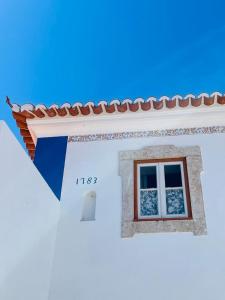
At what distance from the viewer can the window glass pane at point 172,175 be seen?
19.2ft

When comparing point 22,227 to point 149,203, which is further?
point 149,203

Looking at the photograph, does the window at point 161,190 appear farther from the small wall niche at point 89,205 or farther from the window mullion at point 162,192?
the small wall niche at point 89,205

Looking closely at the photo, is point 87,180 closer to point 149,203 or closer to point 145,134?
point 149,203

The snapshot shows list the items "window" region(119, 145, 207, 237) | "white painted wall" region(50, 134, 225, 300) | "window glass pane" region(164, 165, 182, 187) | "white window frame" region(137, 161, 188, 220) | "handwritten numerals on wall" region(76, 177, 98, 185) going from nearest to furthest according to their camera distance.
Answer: "white painted wall" region(50, 134, 225, 300) → "window" region(119, 145, 207, 237) → "white window frame" region(137, 161, 188, 220) → "window glass pane" region(164, 165, 182, 187) → "handwritten numerals on wall" region(76, 177, 98, 185)

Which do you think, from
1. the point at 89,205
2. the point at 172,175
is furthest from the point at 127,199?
the point at 172,175

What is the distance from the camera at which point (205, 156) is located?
19.6ft

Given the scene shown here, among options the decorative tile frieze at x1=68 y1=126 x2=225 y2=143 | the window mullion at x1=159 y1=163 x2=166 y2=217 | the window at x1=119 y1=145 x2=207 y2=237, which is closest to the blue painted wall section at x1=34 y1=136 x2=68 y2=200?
the decorative tile frieze at x1=68 y1=126 x2=225 y2=143

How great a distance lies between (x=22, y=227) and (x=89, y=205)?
1.67 meters

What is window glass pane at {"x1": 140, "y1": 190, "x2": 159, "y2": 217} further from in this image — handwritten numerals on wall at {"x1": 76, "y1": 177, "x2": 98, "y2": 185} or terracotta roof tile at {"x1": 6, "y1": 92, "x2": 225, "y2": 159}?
terracotta roof tile at {"x1": 6, "y1": 92, "x2": 225, "y2": 159}

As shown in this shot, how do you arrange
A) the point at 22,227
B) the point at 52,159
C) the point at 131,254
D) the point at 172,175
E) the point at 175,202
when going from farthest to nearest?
the point at 52,159
the point at 172,175
the point at 175,202
the point at 131,254
the point at 22,227

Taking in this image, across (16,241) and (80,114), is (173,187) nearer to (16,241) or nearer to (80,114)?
(80,114)

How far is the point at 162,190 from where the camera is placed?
5.73m

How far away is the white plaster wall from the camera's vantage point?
409cm

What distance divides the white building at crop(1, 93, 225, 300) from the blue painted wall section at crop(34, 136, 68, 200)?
2cm
